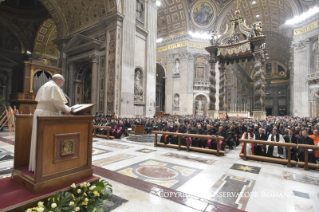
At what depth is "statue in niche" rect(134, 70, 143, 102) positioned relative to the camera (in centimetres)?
1486

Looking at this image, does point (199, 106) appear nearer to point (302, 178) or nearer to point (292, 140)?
point (292, 140)

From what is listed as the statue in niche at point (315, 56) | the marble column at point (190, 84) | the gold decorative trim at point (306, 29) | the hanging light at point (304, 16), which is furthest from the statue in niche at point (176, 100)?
the hanging light at point (304, 16)

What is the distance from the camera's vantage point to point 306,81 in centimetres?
2080

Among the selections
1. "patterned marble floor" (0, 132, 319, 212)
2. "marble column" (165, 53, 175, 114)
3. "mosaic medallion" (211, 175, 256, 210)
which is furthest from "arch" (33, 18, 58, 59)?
"mosaic medallion" (211, 175, 256, 210)

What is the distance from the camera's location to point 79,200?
6.64 feet

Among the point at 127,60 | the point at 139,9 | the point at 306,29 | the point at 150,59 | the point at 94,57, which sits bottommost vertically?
the point at 127,60

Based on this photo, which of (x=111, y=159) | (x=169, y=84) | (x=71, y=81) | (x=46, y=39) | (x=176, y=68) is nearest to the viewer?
(x=111, y=159)

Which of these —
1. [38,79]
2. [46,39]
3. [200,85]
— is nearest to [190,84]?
[200,85]

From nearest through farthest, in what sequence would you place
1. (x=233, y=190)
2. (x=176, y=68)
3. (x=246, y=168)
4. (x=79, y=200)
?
(x=79, y=200)
(x=233, y=190)
(x=246, y=168)
(x=176, y=68)

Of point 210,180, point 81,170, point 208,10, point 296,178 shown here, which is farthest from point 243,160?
point 208,10

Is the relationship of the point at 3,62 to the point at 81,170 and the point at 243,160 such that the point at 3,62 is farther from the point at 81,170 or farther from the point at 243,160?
the point at 243,160

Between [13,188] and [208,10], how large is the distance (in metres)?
29.6

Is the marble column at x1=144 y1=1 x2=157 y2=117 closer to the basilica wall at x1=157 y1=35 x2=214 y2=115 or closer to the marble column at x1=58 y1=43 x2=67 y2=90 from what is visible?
the marble column at x1=58 y1=43 x2=67 y2=90

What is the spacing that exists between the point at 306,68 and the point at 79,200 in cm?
2702
